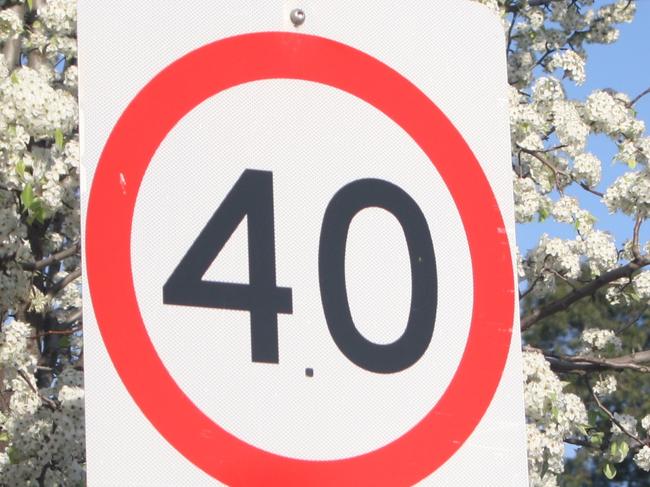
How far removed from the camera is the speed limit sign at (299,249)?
82.8 inches

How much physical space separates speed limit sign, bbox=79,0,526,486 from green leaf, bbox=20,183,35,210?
11.3 feet

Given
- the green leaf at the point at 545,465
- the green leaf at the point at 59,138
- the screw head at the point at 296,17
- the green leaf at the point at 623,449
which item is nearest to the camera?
the screw head at the point at 296,17

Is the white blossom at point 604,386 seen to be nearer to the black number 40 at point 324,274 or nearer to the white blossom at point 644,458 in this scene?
the white blossom at point 644,458

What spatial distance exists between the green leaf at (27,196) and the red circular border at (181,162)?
348cm

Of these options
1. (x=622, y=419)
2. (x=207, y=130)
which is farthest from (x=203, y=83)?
(x=622, y=419)

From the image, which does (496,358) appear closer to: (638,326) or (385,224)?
(385,224)

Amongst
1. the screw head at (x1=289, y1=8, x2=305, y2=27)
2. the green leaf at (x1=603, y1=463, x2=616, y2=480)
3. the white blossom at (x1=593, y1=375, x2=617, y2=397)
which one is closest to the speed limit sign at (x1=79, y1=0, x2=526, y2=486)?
the screw head at (x1=289, y1=8, x2=305, y2=27)

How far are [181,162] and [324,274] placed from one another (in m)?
0.27

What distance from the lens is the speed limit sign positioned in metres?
2.10

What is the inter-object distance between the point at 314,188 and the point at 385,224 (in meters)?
0.14

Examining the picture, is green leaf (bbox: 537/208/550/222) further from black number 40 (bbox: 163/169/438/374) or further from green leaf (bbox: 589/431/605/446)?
black number 40 (bbox: 163/169/438/374)

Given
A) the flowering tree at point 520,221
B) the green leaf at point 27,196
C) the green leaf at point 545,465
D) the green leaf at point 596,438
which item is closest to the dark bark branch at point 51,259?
the flowering tree at point 520,221

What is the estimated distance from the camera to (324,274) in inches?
88.7

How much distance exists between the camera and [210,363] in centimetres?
212
